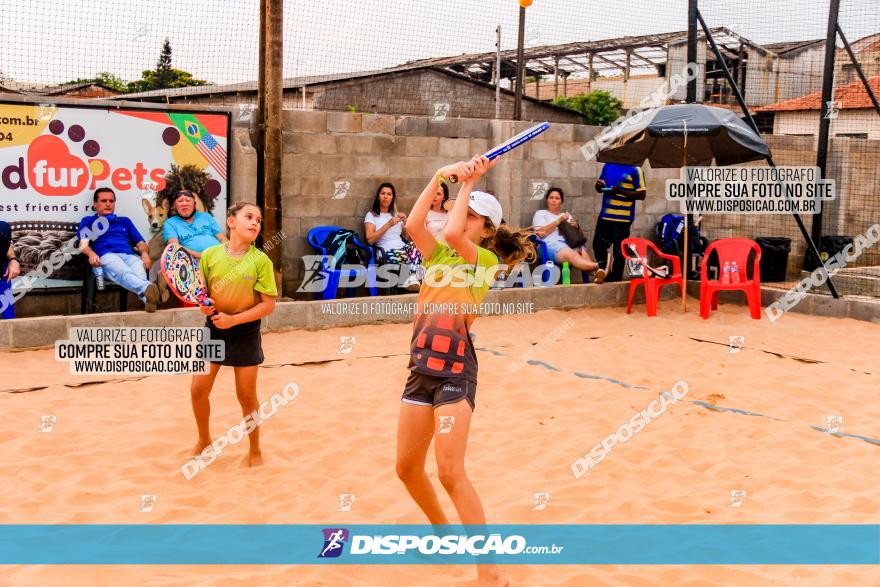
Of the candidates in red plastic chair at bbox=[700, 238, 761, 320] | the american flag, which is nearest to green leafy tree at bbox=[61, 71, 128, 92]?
the american flag

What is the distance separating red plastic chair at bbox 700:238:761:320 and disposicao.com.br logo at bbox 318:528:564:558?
6.66 m

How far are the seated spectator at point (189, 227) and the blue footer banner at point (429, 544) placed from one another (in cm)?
497

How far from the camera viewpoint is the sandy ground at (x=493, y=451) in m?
3.77

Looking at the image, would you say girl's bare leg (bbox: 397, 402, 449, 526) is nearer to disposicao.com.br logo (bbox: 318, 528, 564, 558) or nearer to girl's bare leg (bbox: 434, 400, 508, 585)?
girl's bare leg (bbox: 434, 400, 508, 585)

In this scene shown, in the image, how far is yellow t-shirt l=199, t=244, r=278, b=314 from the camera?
489cm

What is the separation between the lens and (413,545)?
398cm

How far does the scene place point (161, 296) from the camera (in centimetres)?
849

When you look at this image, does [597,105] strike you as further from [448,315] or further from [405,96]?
[448,315]

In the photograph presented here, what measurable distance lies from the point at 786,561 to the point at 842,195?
11.4 meters

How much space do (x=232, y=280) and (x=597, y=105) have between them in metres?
24.0

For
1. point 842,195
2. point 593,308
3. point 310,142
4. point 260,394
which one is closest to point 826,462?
point 260,394

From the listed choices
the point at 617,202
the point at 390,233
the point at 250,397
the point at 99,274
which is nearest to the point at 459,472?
the point at 250,397

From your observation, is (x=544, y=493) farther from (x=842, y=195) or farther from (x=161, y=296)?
(x=842, y=195)

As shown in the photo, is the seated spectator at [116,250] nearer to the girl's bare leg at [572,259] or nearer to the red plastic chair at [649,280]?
the girl's bare leg at [572,259]
